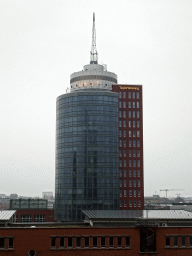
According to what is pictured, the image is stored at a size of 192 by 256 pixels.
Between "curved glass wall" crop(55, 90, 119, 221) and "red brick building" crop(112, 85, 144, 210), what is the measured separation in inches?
120

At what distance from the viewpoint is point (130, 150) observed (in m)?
139

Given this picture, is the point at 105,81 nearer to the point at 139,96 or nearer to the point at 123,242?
the point at 139,96

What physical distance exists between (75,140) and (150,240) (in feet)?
222

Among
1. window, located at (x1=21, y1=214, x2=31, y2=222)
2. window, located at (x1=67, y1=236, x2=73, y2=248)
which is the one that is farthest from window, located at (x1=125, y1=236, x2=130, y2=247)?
window, located at (x1=21, y1=214, x2=31, y2=222)

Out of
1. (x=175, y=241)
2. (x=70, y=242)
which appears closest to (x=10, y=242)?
(x=70, y=242)

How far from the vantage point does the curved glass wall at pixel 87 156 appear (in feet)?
435

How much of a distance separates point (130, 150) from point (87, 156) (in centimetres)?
1669

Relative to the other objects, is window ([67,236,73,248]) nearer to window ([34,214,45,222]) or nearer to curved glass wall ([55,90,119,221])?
curved glass wall ([55,90,119,221])

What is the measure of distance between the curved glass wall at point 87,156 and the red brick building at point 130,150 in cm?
304

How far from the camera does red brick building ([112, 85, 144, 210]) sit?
13700 cm

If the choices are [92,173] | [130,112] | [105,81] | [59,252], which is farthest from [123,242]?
[105,81]

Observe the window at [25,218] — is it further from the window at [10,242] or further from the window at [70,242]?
the window at [70,242]

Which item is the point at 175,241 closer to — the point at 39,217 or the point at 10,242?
the point at 10,242

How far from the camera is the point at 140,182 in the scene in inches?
5438
